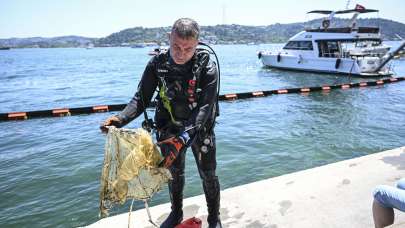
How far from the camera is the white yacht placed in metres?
25.7

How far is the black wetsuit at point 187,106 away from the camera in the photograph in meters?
2.77

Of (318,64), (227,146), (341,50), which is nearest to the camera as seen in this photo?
(227,146)

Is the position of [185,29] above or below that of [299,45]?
above

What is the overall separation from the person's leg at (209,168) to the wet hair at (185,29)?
897mm

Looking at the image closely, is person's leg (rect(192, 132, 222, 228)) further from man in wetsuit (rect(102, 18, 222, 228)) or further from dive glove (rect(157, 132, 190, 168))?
dive glove (rect(157, 132, 190, 168))

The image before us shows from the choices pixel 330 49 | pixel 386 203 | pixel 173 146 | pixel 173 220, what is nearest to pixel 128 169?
pixel 173 146

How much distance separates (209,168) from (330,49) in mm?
26716

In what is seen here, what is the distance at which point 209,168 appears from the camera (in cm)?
306

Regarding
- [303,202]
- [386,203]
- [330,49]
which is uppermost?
[330,49]

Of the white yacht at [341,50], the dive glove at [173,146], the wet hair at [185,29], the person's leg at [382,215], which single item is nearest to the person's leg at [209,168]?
the dive glove at [173,146]

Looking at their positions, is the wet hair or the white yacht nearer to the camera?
the wet hair

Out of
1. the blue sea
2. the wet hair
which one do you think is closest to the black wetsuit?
the wet hair

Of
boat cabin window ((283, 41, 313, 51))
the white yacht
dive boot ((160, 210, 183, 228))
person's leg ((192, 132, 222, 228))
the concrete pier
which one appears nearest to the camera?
person's leg ((192, 132, 222, 228))

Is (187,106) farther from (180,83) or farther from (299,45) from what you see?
(299,45)
